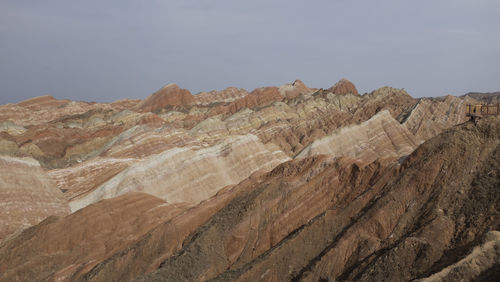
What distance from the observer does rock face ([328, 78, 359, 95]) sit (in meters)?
87.7

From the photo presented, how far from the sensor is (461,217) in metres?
15.1

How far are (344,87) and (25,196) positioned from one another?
7015 cm

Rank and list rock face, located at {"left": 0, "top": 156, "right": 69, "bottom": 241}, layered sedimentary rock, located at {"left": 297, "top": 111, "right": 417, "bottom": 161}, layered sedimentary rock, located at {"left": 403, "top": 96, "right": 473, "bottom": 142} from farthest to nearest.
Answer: layered sedimentary rock, located at {"left": 403, "top": 96, "right": 473, "bottom": 142}, layered sedimentary rock, located at {"left": 297, "top": 111, "right": 417, "bottom": 161}, rock face, located at {"left": 0, "top": 156, "right": 69, "bottom": 241}

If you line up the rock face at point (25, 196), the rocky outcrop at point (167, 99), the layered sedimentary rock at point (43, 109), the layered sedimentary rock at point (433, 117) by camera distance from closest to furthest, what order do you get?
the rock face at point (25, 196) < the layered sedimentary rock at point (433, 117) < the layered sedimentary rock at point (43, 109) < the rocky outcrop at point (167, 99)

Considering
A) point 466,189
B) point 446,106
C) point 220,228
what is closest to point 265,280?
point 220,228

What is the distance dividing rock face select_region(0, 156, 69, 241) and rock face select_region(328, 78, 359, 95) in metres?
65.8

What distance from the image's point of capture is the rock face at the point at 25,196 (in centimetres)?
2595

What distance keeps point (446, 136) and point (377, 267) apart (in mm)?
7609

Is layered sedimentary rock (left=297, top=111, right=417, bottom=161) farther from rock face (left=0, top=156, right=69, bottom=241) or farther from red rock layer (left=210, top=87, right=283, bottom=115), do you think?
red rock layer (left=210, top=87, right=283, bottom=115)

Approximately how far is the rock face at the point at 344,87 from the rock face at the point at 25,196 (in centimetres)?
6578

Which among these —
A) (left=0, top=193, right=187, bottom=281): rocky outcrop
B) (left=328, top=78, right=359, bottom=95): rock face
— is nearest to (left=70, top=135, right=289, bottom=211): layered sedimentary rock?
(left=0, top=193, right=187, bottom=281): rocky outcrop

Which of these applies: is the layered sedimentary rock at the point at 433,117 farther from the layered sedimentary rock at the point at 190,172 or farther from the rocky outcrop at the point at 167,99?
the rocky outcrop at the point at 167,99

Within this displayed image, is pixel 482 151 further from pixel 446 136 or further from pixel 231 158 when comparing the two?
pixel 231 158

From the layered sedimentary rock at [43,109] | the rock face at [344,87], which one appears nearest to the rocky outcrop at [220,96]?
the layered sedimentary rock at [43,109]
